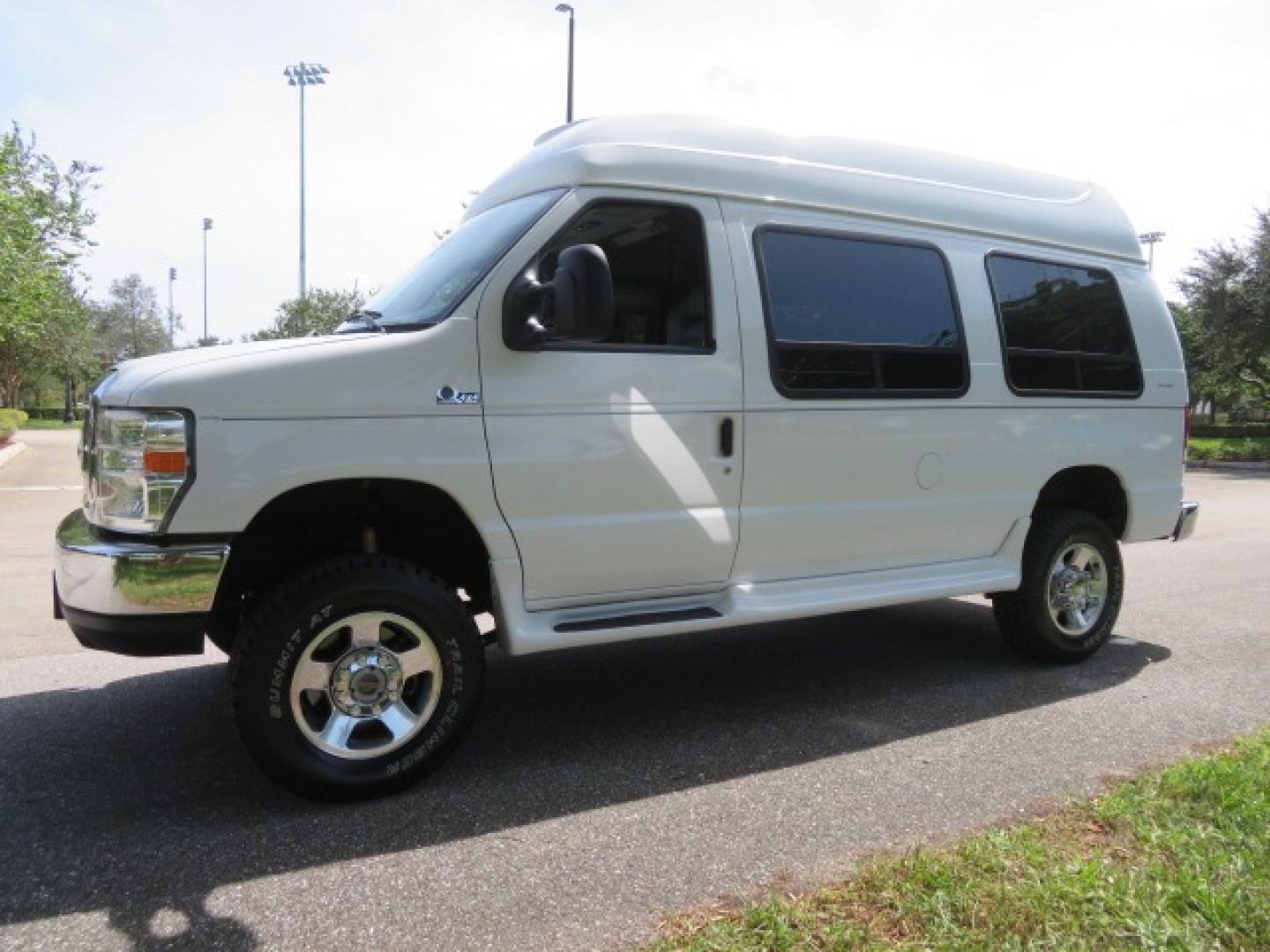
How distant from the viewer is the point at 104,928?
2.67m

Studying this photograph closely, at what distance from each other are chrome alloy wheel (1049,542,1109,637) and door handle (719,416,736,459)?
2.30 m

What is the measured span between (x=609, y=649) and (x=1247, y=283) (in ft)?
102

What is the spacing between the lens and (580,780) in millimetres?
3727

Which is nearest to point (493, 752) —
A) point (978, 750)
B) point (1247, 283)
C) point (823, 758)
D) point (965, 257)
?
point (823, 758)

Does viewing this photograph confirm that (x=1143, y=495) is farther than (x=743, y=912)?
Yes

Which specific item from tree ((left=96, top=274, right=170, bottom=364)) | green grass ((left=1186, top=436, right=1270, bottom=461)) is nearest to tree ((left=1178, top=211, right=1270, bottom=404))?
green grass ((left=1186, top=436, right=1270, bottom=461))

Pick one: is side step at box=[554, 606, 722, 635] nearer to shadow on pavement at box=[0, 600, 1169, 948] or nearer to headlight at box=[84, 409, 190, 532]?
shadow on pavement at box=[0, 600, 1169, 948]

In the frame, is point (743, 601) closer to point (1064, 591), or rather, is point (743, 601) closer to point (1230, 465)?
point (1064, 591)

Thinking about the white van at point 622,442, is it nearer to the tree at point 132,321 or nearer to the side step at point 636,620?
the side step at point 636,620

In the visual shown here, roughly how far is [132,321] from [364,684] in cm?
7156

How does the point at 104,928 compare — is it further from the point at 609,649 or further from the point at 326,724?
the point at 609,649

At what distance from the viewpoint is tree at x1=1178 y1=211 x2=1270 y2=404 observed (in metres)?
29.0

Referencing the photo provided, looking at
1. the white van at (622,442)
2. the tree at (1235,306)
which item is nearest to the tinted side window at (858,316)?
the white van at (622,442)

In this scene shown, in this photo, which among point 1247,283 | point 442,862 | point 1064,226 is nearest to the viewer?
point 442,862
